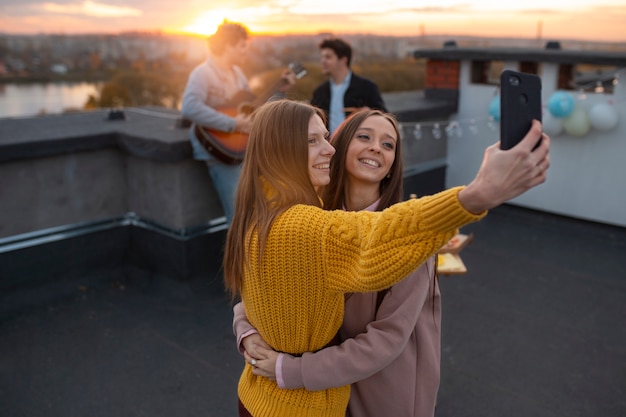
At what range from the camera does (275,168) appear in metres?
1.43

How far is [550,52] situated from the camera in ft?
19.4

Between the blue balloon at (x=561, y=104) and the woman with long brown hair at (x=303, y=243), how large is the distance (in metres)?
4.71

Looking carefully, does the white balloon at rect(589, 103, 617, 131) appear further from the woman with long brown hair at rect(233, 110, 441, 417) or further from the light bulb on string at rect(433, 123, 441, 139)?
the woman with long brown hair at rect(233, 110, 441, 417)

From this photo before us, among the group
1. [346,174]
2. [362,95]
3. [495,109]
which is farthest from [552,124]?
[346,174]

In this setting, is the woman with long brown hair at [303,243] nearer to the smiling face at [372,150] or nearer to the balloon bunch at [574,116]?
the smiling face at [372,150]

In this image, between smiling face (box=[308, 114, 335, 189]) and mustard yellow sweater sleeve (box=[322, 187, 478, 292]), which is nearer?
mustard yellow sweater sleeve (box=[322, 187, 478, 292])

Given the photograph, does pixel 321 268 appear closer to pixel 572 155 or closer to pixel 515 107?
pixel 515 107

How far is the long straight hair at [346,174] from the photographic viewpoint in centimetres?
177

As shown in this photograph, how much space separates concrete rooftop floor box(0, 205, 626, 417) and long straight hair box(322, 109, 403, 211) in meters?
1.67

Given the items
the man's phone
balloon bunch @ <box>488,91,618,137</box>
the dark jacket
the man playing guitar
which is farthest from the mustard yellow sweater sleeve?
balloon bunch @ <box>488,91,618,137</box>

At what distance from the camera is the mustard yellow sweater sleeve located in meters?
1.09

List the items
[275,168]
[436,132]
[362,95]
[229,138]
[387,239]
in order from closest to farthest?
1. [387,239]
2. [275,168]
3. [229,138]
4. [362,95]
5. [436,132]

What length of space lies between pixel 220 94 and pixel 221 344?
5.52ft

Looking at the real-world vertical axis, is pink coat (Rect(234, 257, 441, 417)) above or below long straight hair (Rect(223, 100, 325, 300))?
below
